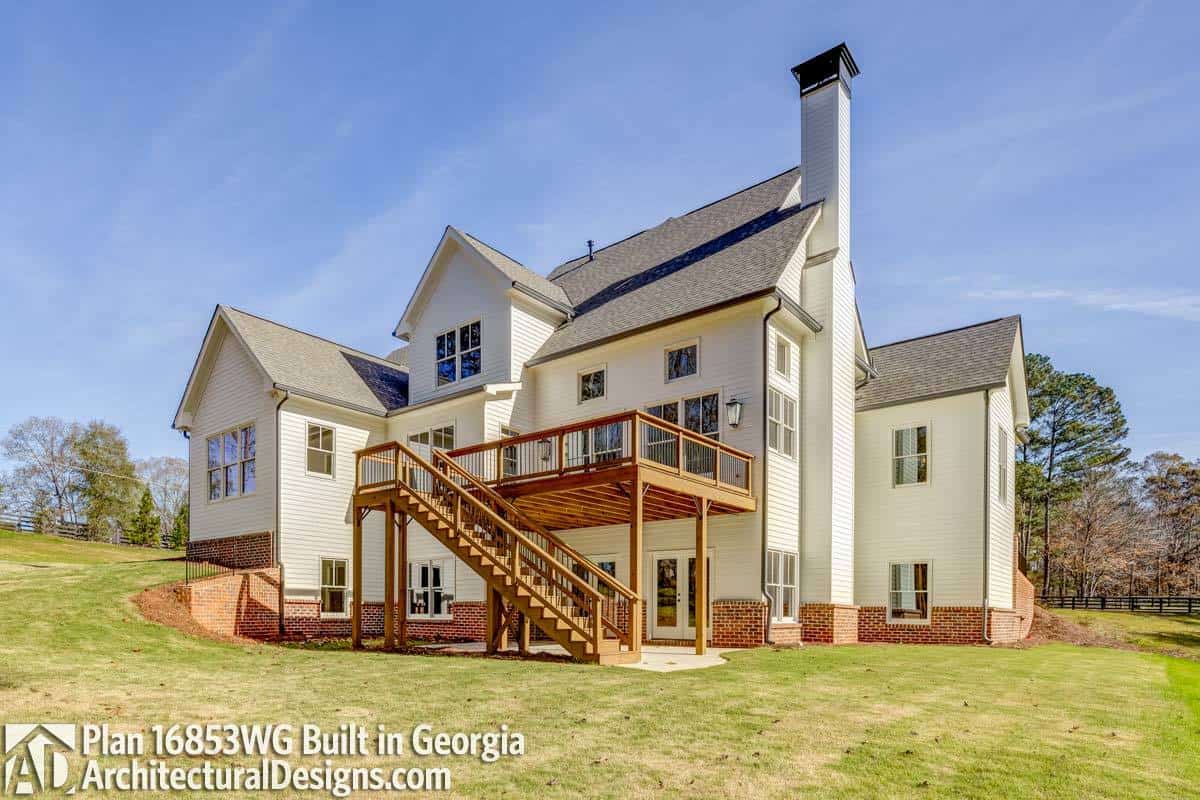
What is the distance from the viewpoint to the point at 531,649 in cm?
1538

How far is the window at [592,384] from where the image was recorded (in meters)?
18.9

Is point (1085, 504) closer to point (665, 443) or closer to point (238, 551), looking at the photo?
point (665, 443)

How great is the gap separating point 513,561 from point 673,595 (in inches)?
204

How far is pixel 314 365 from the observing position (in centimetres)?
2131

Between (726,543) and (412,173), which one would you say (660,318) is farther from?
(412,173)

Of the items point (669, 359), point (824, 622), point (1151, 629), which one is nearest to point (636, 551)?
point (669, 359)

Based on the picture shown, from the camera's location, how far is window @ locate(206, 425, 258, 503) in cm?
2033

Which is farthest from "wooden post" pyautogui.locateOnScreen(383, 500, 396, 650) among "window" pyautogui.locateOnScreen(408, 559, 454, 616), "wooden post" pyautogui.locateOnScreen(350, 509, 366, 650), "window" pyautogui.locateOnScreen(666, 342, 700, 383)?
"window" pyautogui.locateOnScreen(666, 342, 700, 383)

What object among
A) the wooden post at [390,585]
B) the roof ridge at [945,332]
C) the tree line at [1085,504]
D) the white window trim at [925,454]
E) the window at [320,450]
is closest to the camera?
the wooden post at [390,585]

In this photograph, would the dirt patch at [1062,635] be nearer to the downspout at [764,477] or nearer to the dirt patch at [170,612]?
the downspout at [764,477]

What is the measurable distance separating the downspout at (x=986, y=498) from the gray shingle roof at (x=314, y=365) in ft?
50.2

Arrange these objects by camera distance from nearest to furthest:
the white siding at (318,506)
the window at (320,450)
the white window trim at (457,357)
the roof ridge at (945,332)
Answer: the white siding at (318,506)
the window at (320,450)
the white window trim at (457,357)
the roof ridge at (945,332)

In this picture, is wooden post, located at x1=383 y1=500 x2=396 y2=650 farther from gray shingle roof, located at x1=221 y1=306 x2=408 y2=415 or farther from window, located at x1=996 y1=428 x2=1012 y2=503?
window, located at x1=996 y1=428 x2=1012 y2=503

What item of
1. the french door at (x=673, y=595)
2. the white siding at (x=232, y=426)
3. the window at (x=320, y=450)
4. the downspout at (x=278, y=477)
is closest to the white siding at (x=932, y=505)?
the french door at (x=673, y=595)
